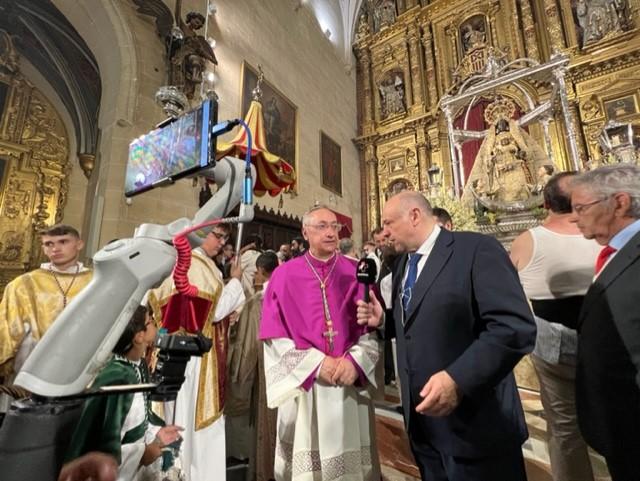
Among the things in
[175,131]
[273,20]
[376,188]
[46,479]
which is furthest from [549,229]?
[376,188]

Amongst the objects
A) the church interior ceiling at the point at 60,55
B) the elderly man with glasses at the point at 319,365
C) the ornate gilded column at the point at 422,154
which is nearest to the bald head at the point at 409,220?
the elderly man with glasses at the point at 319,365

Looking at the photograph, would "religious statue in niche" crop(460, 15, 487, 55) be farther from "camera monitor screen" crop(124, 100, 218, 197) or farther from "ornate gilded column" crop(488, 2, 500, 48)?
"camera monitor screen" crop(124, 100, 218, 197)

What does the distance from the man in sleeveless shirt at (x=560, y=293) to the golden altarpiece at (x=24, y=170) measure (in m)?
8.69

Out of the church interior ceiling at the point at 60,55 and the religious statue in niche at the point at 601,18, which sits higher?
the religious statue in niche at the point at 601,18

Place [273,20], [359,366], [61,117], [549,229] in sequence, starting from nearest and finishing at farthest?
[359,366] < [549,229] < [61,117] < [273,20]

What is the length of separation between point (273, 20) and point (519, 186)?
25.4 feet

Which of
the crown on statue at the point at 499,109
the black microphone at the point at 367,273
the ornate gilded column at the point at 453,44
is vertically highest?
the ornate gilded column at the point at 453,44

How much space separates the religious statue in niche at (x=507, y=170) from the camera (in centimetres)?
731

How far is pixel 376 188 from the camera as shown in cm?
1242

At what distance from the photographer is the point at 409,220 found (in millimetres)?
1449

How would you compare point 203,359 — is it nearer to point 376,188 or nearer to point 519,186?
point 519,186

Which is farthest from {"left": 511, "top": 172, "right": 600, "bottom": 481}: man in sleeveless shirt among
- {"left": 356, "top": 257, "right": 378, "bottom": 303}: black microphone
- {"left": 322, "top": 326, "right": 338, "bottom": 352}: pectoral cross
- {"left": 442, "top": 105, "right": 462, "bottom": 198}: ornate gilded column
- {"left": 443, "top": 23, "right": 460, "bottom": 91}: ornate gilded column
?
{"left": 443, "top": 23, "right": 460, "bottom": 91}: ornate gilded column

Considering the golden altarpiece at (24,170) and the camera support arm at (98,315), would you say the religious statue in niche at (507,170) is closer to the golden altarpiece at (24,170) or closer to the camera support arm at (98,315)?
the camera support arm at (98,315)

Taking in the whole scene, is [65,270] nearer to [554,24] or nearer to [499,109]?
[499,109]
